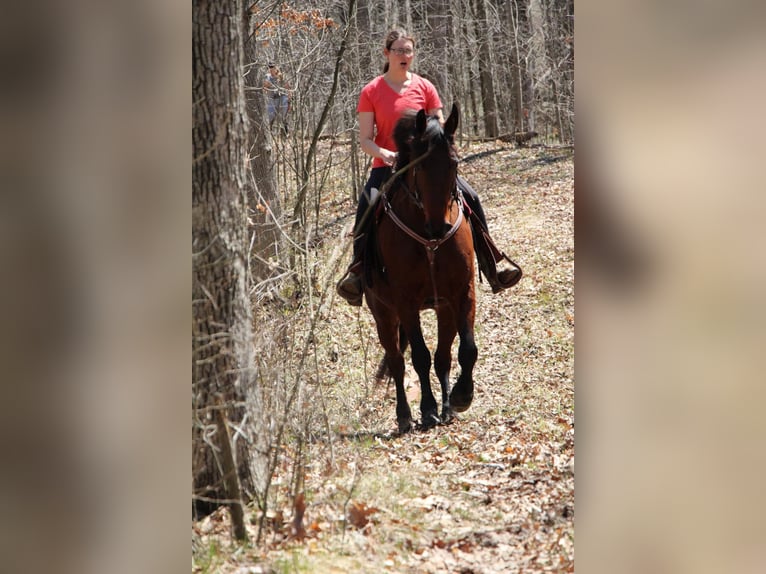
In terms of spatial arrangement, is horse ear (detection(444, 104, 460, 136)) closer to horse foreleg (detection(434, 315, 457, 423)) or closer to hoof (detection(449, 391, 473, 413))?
horse foreleg (detection(434, 315, 457, 423))

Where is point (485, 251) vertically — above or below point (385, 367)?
above

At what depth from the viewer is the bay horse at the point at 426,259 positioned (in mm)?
6430

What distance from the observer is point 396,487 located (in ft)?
17.6

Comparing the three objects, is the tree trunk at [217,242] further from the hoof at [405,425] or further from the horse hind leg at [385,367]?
the horse hind leg at [385,367]

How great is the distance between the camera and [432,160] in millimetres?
6383

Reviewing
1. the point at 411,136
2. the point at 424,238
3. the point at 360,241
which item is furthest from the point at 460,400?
the point at 411,136

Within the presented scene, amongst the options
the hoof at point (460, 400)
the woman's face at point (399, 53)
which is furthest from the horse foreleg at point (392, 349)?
the woman's face at point (399, 53)

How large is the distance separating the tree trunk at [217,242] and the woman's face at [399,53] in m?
2.86

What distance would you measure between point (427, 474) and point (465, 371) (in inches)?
54.0

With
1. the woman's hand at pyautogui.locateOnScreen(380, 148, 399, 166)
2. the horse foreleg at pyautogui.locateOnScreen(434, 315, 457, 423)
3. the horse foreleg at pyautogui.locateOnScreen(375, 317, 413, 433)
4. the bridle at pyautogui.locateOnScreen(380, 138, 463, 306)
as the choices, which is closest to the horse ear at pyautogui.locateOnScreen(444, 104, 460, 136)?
the bridle at pyautogui.locateOnScreen(380, 138, 463, 306)

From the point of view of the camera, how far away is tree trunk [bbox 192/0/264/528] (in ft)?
13.8

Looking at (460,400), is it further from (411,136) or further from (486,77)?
(486,77)
